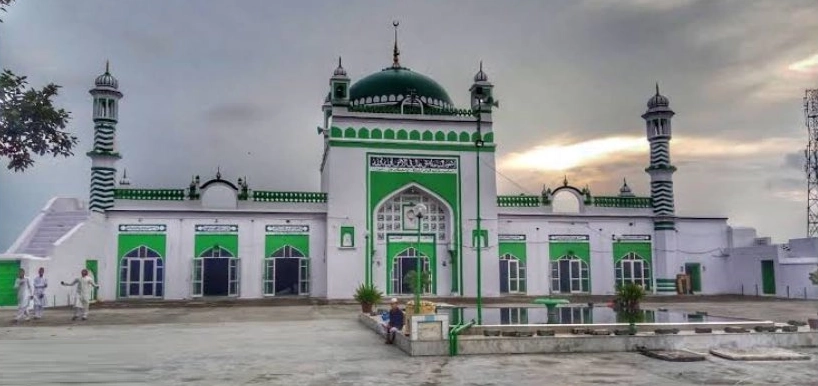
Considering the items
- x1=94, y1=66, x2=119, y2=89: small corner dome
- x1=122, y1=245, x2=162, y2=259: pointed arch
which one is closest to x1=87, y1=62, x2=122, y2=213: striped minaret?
x1=94, y1=66, x2=119, y2=89: small corner dome

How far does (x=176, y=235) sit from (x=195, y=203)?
1648 millimetres

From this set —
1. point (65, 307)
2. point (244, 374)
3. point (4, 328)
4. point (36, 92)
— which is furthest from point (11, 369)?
point (65, 307)

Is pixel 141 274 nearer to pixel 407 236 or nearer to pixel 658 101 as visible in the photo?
pixel 407 236

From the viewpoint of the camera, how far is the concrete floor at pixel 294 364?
9.05 meters

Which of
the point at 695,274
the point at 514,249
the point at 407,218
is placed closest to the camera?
the point at 407,218

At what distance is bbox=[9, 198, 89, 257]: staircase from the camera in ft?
83.9

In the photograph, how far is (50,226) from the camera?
1089 inches

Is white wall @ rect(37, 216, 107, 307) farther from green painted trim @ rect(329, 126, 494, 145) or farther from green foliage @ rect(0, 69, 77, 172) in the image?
green foliage @ rect(0, 69, 77, 172)

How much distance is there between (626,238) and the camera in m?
32.1

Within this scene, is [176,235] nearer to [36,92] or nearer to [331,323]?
[331,323]

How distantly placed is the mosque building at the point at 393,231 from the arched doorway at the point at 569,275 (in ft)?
0.18

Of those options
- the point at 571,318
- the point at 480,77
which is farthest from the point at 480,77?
the point at 571,318

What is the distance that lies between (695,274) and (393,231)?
16.0 metres

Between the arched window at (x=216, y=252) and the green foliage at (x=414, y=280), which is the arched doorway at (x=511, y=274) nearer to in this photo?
the green foliage at (x=414, y=280)
